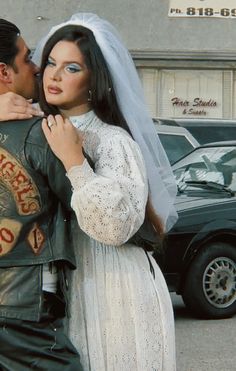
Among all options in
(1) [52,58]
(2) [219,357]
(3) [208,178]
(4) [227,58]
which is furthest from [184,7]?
(1) [52,58]

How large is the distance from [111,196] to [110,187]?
0.12ft

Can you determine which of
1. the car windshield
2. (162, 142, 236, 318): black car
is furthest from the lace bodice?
the car windshield

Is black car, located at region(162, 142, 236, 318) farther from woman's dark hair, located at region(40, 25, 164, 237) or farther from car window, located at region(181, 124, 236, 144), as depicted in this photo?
woman's dark hair, located at region(40, 25, 164, 237)

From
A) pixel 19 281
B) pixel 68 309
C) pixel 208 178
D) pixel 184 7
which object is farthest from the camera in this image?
pixel 184 7

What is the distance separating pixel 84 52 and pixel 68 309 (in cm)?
75

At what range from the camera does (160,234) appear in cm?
276

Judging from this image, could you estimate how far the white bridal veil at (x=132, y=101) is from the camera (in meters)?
2.69

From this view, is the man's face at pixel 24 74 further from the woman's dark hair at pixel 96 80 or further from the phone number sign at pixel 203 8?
the phone number sign at pixel 203 8

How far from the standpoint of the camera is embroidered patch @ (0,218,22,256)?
7.82 feet

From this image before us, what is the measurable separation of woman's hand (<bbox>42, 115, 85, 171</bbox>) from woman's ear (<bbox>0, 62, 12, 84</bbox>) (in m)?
0.24

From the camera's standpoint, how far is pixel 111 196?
240 cm

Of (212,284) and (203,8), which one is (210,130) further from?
(203,8)

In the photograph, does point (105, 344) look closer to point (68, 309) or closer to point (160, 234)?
point (68, 309)

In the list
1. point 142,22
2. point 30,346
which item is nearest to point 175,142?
point 30,346
